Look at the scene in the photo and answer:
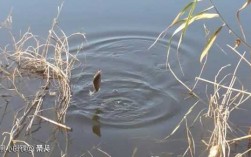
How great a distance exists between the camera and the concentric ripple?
291 cm

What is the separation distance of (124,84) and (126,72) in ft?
0.66

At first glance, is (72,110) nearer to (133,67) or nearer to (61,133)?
(61,133)

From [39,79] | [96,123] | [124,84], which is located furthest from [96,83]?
[39,79]

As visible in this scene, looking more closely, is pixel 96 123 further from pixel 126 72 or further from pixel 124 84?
pixel 126 72

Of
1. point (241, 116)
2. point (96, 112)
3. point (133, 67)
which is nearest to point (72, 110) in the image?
point (96, 112)

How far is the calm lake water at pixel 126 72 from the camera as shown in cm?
272

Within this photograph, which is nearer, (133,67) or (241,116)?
(241,116)

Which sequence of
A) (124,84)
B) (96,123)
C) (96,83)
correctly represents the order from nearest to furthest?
(96,123), (96,83), (124,84)

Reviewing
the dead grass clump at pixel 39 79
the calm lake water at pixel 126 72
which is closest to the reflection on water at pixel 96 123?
the calm lake water at pixel 126 72

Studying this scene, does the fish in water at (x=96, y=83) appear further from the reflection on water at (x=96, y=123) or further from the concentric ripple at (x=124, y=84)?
the reflection on water at (x=96, y=123)

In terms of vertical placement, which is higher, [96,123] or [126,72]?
[126,72]

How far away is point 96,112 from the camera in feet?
9.72

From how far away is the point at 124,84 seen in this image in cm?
327

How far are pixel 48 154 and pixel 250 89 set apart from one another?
5.20 feet
